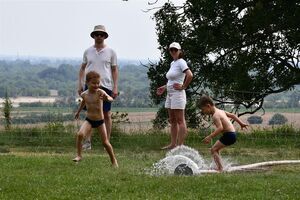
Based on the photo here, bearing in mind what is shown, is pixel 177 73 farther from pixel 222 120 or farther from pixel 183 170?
pixel 183 170

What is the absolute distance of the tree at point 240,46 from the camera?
53.3ft

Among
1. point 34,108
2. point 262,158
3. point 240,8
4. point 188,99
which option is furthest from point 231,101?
point 262,158

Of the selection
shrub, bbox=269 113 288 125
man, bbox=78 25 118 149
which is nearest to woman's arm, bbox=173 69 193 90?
man, bbox=78 25 118 149

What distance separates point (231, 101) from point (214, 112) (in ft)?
23.4

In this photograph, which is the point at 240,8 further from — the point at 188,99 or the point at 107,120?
the point at 107,120

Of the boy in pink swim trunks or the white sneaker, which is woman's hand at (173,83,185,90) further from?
the white sneaker

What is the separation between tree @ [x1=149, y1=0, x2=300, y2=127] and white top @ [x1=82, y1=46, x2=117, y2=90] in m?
5.78

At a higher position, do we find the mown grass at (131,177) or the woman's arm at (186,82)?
the woman's arm at (186,82)

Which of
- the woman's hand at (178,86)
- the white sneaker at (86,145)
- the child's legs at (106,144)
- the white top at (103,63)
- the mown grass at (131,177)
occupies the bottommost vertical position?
the mown grass at (131,177)

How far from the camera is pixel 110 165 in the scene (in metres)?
9.29

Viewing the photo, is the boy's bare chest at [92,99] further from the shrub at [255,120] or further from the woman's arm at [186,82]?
the shrub at [255,120]

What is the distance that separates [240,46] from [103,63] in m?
7.01

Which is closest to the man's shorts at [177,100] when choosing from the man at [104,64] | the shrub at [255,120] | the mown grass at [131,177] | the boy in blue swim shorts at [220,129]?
the mown grass at [131,177]

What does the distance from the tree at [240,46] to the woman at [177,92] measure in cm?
520
